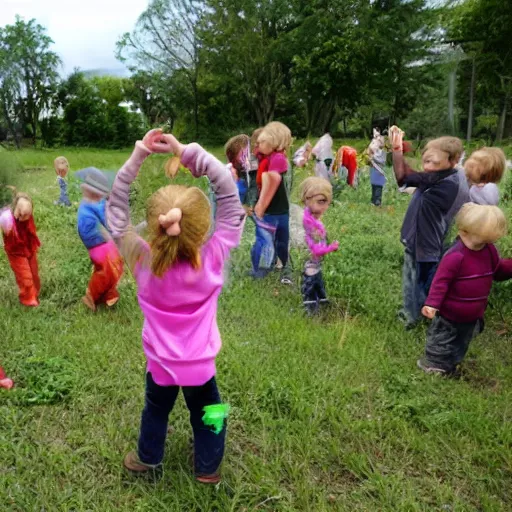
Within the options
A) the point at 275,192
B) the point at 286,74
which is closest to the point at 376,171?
the point at 275,192

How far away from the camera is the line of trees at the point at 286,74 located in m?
24.9

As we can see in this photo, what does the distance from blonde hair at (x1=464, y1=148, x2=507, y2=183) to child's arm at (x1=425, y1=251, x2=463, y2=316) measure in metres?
1.15

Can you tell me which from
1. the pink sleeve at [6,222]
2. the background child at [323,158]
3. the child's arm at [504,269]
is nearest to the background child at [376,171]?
the background child at [323,158]

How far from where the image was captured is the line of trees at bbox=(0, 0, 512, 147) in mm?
24938

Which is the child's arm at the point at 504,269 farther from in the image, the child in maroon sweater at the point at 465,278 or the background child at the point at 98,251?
the background child at the point at 98,251

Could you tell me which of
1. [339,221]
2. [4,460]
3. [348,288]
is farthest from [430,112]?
[4,460]

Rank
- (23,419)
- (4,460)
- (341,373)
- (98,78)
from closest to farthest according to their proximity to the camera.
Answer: (4,460), (23,419), (341,373), (98,78)

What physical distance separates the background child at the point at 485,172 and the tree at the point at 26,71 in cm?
2926

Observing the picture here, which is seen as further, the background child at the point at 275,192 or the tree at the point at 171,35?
the tree at the point at 171,35

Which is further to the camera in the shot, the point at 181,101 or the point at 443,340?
the point at 181,101

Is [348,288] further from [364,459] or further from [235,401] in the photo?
[364,459]

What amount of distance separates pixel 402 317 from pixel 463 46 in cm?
2373

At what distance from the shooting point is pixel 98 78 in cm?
3719

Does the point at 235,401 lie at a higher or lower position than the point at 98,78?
lower
